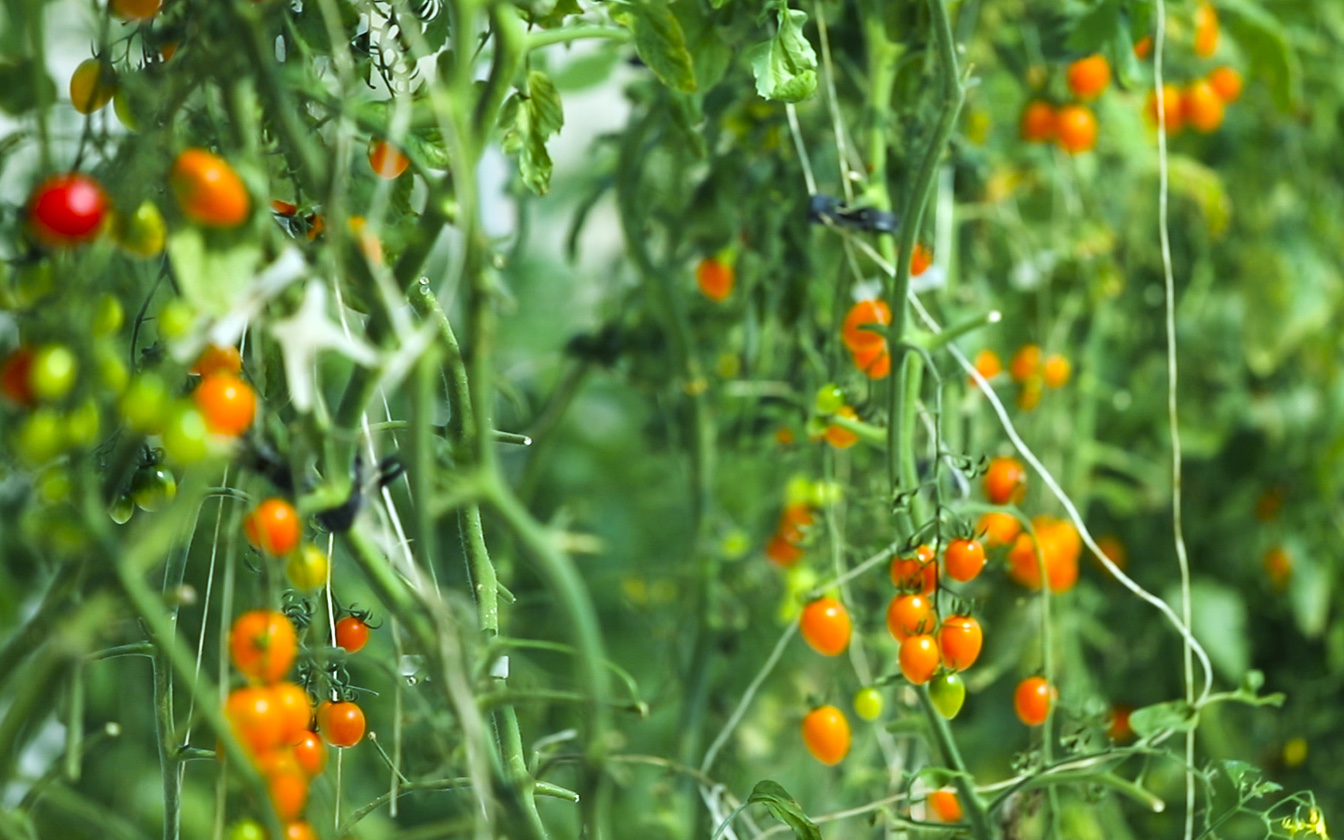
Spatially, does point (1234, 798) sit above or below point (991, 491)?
below

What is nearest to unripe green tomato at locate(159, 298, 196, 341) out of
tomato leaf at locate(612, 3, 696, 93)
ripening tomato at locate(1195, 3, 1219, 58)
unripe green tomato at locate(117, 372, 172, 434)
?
unripe green tomato at locate(117, 372, 172, 434)

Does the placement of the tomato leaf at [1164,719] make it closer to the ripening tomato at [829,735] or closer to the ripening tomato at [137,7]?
the ripening tomato at [829,735]

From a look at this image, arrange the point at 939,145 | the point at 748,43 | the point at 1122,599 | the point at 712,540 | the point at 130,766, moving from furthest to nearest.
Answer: the point at 1122,599, the point at 130,766, the point at 712,540, the point at 748,43, the point at 939,145

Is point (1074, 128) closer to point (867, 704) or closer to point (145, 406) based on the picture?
point (867, 704)

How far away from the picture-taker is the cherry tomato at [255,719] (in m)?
0.41

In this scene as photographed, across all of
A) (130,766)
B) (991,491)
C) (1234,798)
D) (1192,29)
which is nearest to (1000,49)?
(1192,29)

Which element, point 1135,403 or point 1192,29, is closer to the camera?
point 1192,29

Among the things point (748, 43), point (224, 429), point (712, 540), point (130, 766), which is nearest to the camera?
point (224, 429)

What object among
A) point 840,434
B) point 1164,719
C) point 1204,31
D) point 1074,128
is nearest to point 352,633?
point 840,434

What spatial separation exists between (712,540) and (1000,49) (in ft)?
1.55

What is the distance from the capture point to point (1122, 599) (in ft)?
4.59

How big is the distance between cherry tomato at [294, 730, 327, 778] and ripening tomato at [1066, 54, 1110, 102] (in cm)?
72

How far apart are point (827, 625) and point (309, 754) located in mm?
309

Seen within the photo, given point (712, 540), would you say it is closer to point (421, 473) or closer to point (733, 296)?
point (733, 296)
